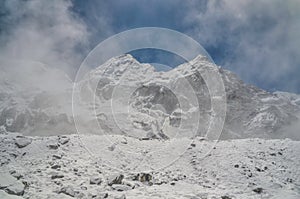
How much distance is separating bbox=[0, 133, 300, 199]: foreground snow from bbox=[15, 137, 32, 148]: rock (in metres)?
0.08

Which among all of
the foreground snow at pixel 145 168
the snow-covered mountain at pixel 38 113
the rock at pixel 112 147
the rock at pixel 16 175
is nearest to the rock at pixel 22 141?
the foreground snow at pixel 145 168

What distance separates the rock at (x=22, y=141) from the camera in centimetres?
2450

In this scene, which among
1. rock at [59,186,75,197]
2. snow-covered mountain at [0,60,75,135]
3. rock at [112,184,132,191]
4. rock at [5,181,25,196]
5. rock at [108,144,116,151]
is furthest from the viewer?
snow-covered mountain at [0,60,75,135]

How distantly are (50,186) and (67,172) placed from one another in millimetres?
2784

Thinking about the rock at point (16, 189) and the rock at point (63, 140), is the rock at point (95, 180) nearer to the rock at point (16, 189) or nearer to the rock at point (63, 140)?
the rock at point (16, 189)

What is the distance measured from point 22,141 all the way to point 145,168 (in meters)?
10.1

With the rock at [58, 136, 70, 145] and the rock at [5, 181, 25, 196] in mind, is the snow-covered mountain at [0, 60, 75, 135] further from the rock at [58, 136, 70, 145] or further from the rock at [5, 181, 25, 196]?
the rock at [5, 181, 25, 196]

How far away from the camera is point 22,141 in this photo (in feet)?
81.8

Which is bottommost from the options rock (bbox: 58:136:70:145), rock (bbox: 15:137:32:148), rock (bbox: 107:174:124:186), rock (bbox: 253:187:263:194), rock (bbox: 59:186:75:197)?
rock (bbox: 59:186:75:197)

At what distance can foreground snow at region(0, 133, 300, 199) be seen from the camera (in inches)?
731

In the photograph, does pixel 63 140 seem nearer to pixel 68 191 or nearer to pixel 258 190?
pixel 68 191

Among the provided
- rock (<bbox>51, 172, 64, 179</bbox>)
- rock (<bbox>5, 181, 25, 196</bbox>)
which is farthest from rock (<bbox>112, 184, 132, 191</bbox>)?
rock (<bbox>5, 181, 25, 196</bbox>)

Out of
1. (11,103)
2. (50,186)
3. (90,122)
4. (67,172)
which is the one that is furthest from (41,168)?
(11,103)

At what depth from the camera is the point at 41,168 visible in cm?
2102
